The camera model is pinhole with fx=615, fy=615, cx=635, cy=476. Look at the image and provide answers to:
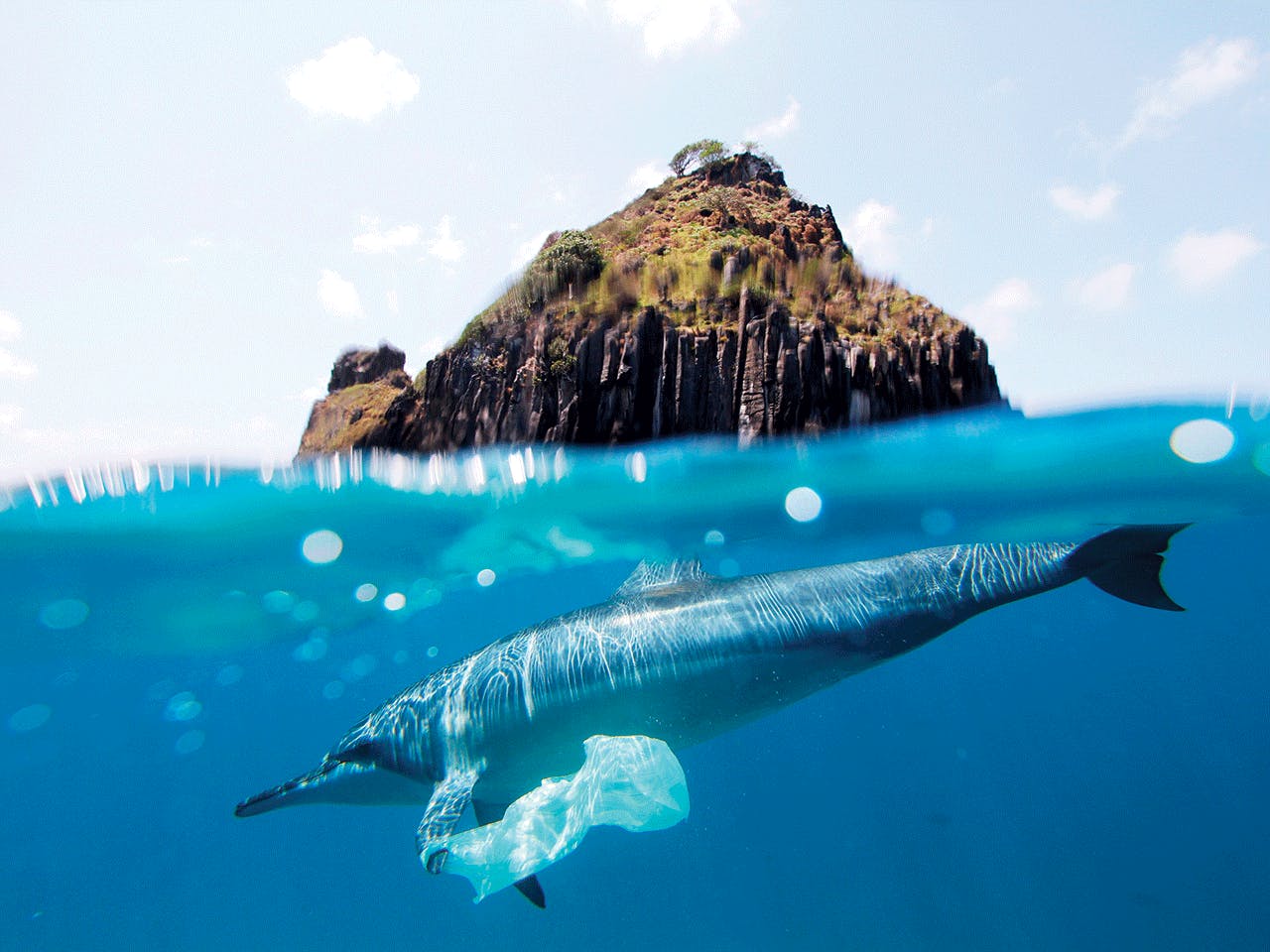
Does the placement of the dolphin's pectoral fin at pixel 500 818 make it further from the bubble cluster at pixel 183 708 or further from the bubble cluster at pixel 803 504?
the bubble cluster at pixel 183 708

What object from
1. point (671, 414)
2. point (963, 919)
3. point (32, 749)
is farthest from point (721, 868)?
point (32, 749)

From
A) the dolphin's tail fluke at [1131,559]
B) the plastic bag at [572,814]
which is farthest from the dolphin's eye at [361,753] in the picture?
the dolphin's tail fluke at [1131,559]

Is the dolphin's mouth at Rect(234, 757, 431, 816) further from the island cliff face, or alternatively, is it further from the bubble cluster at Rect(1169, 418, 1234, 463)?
the bubble cluster at Rect(1169, 418, 1234, 463)

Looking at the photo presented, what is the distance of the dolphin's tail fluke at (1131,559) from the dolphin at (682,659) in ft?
0.04

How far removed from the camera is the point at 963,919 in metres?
14.7

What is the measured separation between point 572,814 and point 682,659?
1.58 metres

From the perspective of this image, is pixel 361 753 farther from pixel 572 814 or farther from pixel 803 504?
pixel 803 504

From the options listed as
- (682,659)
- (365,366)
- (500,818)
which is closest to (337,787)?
(500,818)

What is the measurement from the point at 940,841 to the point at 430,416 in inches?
766

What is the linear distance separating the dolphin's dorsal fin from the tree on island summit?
16493mm

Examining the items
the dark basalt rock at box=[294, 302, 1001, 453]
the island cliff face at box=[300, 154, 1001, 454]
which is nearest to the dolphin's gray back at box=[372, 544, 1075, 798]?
the dark basalt rock at box=[294, 302, 1001, 453]

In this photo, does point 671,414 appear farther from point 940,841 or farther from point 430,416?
point 940,841

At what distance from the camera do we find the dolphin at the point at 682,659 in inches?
225

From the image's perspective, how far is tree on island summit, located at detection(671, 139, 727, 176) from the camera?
19.4 metres
